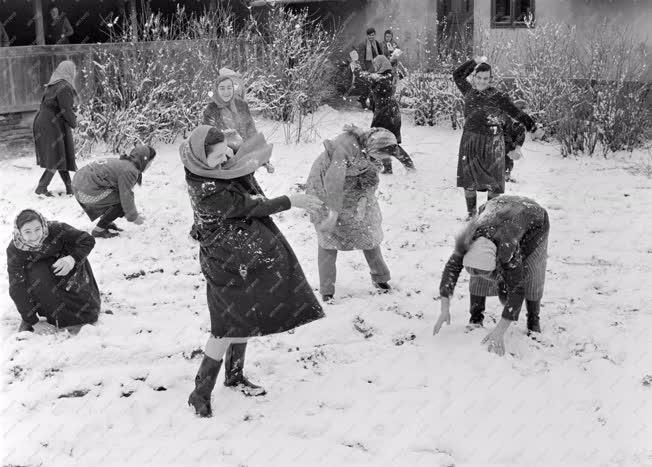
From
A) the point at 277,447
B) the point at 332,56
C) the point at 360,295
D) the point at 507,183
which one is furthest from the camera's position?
the point at 332,56

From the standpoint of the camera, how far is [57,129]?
9578 mm

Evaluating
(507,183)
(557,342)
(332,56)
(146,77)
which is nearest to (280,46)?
(146,77)

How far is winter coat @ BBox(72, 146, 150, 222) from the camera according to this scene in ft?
25.3

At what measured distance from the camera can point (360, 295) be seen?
21.4 feet

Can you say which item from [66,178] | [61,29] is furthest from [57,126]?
[61,29]

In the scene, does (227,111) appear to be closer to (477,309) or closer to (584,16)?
Answer: (477,309)

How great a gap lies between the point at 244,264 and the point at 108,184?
3862 mm

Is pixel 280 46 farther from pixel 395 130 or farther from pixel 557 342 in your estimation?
pixel 557 342

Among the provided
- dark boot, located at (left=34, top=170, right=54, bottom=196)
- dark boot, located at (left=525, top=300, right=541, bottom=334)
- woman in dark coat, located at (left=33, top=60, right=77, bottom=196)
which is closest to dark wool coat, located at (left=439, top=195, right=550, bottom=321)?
dark boot, located at (left=525, top=300, right=541, bottom=334)

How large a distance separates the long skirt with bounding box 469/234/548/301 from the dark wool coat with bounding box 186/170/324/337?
169 centimetres

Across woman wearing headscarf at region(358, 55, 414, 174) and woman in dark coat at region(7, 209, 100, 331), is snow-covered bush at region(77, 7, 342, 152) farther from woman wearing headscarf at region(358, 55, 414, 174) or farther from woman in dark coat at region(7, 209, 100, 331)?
woman in dark coat at region(7, 209, 100, 331)

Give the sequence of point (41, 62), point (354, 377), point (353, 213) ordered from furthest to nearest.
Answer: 1. point (41, 62)
2. point (353, 213)
3. point (354, 377)

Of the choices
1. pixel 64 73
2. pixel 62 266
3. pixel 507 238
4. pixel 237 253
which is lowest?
pixel 62 266

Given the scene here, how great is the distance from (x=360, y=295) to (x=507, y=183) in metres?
4.52
